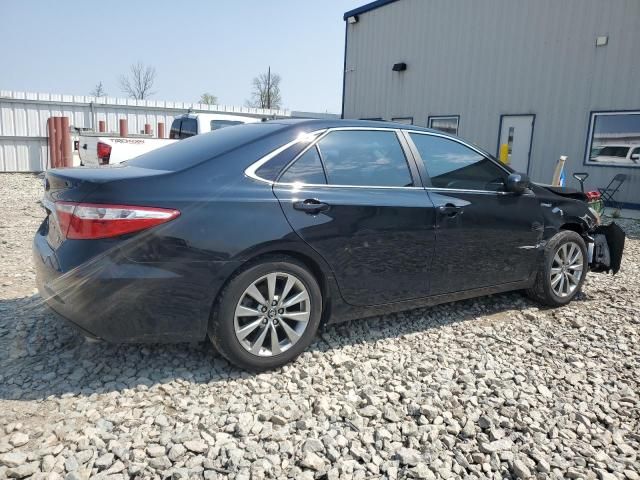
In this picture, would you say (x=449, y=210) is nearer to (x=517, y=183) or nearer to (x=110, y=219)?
(x=517, y=183)

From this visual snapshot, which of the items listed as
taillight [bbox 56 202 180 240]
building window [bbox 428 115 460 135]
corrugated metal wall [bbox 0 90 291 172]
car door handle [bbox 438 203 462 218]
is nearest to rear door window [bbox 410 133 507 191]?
car door handle [bbox 438 203 462 218]

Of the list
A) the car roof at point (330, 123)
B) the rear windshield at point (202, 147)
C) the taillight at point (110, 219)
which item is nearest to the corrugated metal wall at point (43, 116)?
the rear windshield at point (202, 147)

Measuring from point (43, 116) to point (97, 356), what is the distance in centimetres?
1645

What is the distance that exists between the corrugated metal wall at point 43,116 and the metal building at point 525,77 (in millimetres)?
8648

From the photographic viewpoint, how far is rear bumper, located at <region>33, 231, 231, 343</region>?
8.42 feet

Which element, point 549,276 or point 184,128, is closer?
point 549,276

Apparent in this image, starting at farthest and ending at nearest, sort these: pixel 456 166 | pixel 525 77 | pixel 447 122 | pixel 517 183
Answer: pixel 447 122 < pixel 525 77 < pixel 517 183 < pixel 456 166

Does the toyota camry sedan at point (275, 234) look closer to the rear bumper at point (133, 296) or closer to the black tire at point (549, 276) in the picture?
Answer: the rear bumper at point (133, 296)

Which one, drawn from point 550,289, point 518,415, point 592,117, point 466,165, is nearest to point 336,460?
point 518,415

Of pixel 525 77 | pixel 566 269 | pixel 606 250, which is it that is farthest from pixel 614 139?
pixel 566 269

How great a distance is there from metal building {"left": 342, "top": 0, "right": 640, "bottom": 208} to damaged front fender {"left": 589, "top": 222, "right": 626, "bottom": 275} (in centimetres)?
735

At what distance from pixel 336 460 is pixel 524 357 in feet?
5.87

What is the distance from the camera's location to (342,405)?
275 cm

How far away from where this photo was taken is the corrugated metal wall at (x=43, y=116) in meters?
15.8
